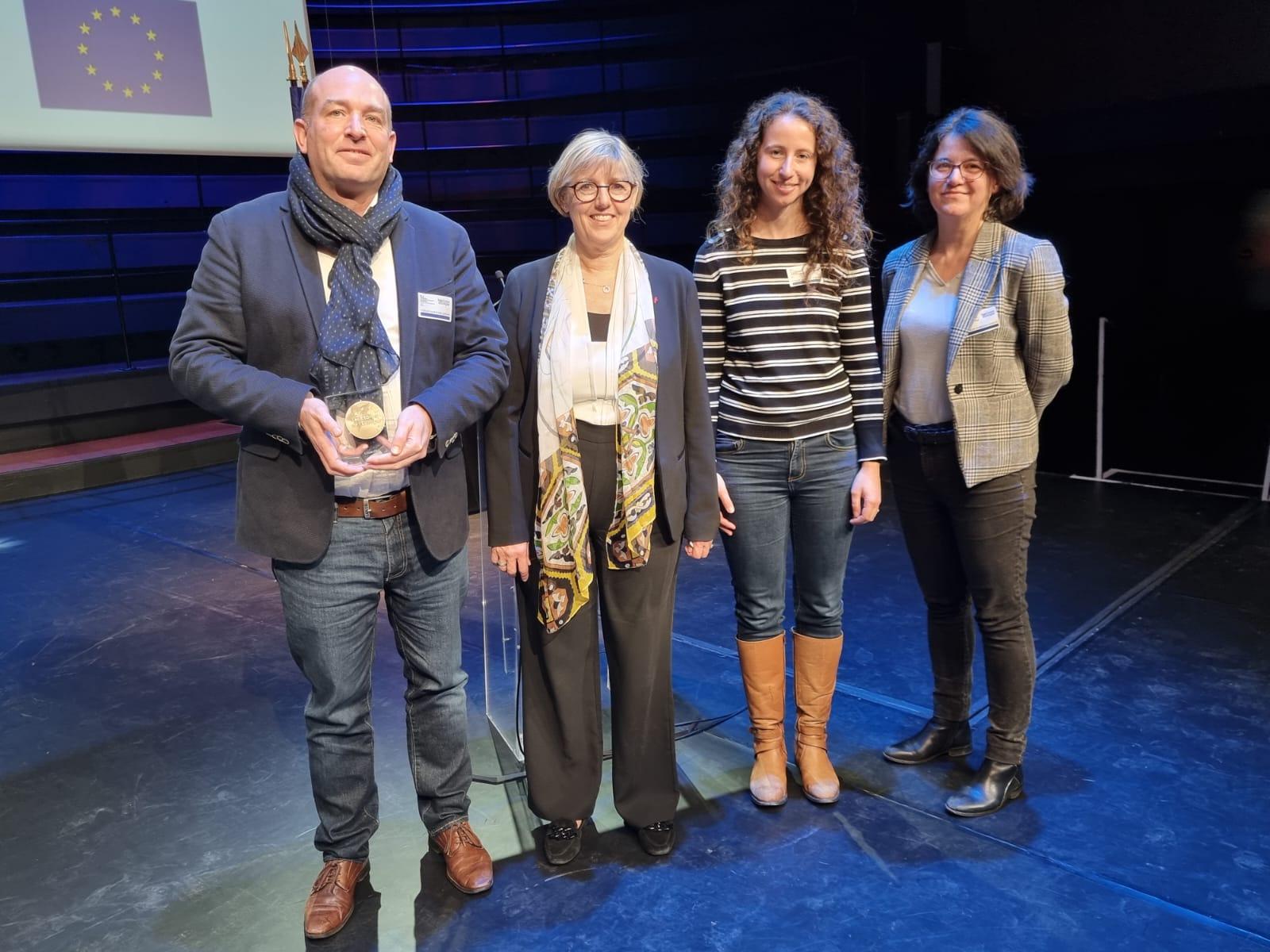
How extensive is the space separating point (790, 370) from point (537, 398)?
53 cm

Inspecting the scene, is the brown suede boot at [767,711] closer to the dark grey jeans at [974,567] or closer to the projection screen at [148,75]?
the dark grey jeans at [974,567]

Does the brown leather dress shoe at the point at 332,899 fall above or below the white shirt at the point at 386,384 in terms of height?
below

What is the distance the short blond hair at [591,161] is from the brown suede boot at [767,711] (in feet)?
3.23

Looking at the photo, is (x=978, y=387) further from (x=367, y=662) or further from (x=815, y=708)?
(x=367, y=662)

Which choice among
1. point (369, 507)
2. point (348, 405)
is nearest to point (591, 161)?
point (348, 405)

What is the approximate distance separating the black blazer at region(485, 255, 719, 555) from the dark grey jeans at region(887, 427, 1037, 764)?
1.82ft

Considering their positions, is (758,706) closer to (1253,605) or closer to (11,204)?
(1253,605)

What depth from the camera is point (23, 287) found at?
21.5 ft

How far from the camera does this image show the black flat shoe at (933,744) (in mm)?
2242

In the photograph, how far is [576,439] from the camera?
1784mm

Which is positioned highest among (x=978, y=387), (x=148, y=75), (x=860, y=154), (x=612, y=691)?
(x=148, y=75)

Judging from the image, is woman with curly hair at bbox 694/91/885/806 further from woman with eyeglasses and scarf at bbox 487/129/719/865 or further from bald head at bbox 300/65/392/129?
bald head at bbox 300/65/392/129

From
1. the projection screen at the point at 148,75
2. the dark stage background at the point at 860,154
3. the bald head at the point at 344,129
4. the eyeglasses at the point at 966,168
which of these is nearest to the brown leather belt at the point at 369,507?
the bald head at the point at 344,129

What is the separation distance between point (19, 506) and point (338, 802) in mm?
4330
